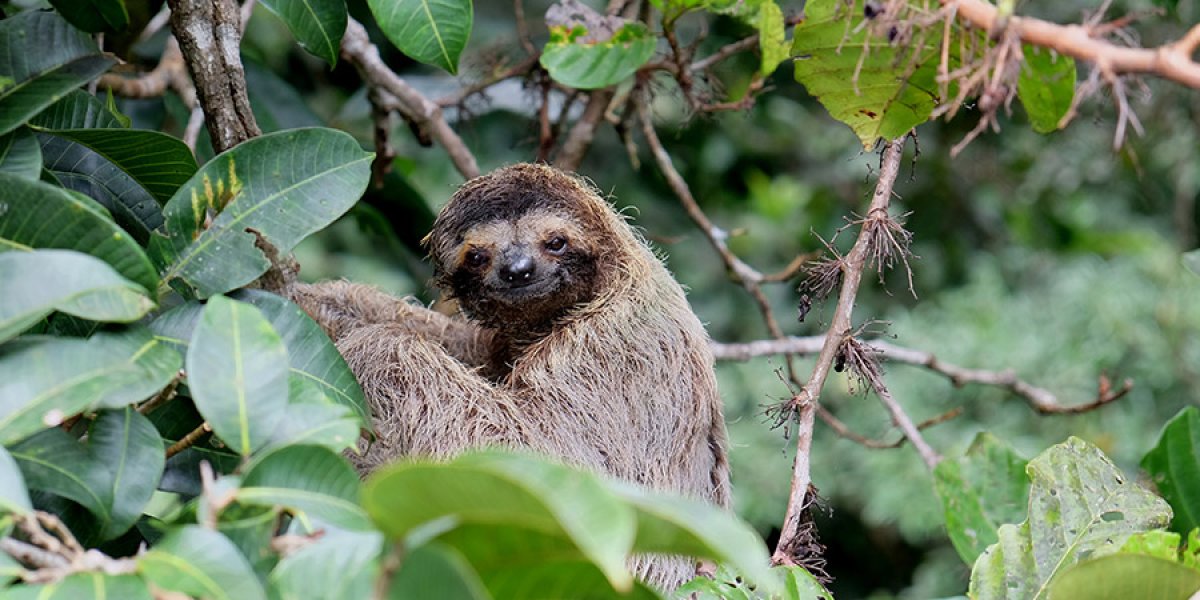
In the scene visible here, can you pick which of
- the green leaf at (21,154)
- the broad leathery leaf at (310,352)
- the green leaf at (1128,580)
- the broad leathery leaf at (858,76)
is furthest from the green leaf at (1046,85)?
the green leaf at (21,154)

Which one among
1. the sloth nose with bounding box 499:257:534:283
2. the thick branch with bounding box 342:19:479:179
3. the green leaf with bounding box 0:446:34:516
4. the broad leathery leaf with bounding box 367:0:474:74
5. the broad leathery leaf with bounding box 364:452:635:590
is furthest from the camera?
the thick branch with bounding box 342:19:479:179

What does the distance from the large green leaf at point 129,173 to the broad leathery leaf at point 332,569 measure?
1540 millimetres

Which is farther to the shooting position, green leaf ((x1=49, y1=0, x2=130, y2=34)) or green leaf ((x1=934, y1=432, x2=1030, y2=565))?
green leaf ((x1=934, y1=432, x2=1030, y2=565))

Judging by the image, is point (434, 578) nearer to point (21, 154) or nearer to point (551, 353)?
point (21, 154)

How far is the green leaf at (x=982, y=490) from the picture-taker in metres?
4.00

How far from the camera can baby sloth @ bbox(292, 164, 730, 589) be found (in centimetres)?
370

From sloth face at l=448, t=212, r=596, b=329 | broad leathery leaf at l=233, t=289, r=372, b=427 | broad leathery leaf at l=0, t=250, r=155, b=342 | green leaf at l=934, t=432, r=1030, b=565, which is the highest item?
broad leathery leaf at l=0, t=250, r=155, b=342

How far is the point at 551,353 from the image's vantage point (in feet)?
12.8

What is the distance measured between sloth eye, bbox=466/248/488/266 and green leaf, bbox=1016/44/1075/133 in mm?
1945

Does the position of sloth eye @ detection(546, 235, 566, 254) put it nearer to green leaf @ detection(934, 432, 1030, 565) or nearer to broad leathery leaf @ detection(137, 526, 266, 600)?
green leaf @ detection(934, 432, 1030, 565)

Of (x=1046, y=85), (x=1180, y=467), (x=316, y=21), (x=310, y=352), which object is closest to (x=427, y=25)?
(x=316, y=21)

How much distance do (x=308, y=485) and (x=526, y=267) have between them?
205 cm

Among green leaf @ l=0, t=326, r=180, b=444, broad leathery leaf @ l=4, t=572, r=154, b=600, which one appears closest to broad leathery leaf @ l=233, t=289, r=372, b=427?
green leaf @ l=0, t=326, r=180, b=444

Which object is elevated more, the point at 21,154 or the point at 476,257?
the point at 21,154
